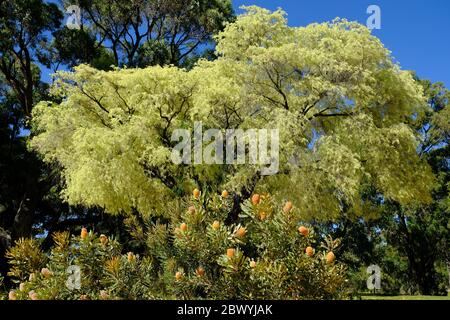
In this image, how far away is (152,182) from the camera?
14.6m

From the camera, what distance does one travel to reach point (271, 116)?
12.9 m

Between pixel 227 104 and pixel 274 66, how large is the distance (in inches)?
65.9

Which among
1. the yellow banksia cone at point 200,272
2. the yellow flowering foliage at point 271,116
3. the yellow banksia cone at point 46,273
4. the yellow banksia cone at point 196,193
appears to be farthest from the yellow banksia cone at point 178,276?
the yellow flowering foliage at point 271,116

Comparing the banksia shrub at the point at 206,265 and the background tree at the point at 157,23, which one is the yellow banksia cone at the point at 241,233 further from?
the background tree at the point at 157,23

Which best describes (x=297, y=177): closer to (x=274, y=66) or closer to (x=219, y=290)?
(x=274, y=66)

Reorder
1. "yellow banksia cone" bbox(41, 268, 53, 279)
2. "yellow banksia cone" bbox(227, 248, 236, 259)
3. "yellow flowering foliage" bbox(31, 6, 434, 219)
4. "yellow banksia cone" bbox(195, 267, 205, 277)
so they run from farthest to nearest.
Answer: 1. "yellow flowering foliage" bbox(31, 6, 434, 219)
2. "yellow banksia cone" bbox(195, 267, 205, 277)
3. "yellow banksia cone" bbox(41, 268, 53, 279)
4. "yellow banksia cone" bbox(227, 248, 236, 259)

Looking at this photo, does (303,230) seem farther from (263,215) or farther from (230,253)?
(230,253)

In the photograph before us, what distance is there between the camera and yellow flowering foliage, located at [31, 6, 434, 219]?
12.9 m

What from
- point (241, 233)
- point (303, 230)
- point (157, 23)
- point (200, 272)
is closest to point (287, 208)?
point (303, 230)

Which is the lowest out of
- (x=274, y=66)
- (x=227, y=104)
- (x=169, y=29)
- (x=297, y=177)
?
(x=297, y=177)

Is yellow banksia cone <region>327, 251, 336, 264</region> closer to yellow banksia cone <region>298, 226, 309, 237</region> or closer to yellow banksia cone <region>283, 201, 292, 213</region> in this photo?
yellow banksia cone <region>298, 226, 309, 237</region>

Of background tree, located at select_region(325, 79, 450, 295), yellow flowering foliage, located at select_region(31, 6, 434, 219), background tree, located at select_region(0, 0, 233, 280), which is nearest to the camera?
yellow flowering foliage, located at select_region(31, 6, 434, 219)

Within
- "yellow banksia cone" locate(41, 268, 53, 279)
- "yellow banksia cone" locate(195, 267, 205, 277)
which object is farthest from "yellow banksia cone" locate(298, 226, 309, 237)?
"yellow banksia cone" locate(41, 268, 53, 279)
